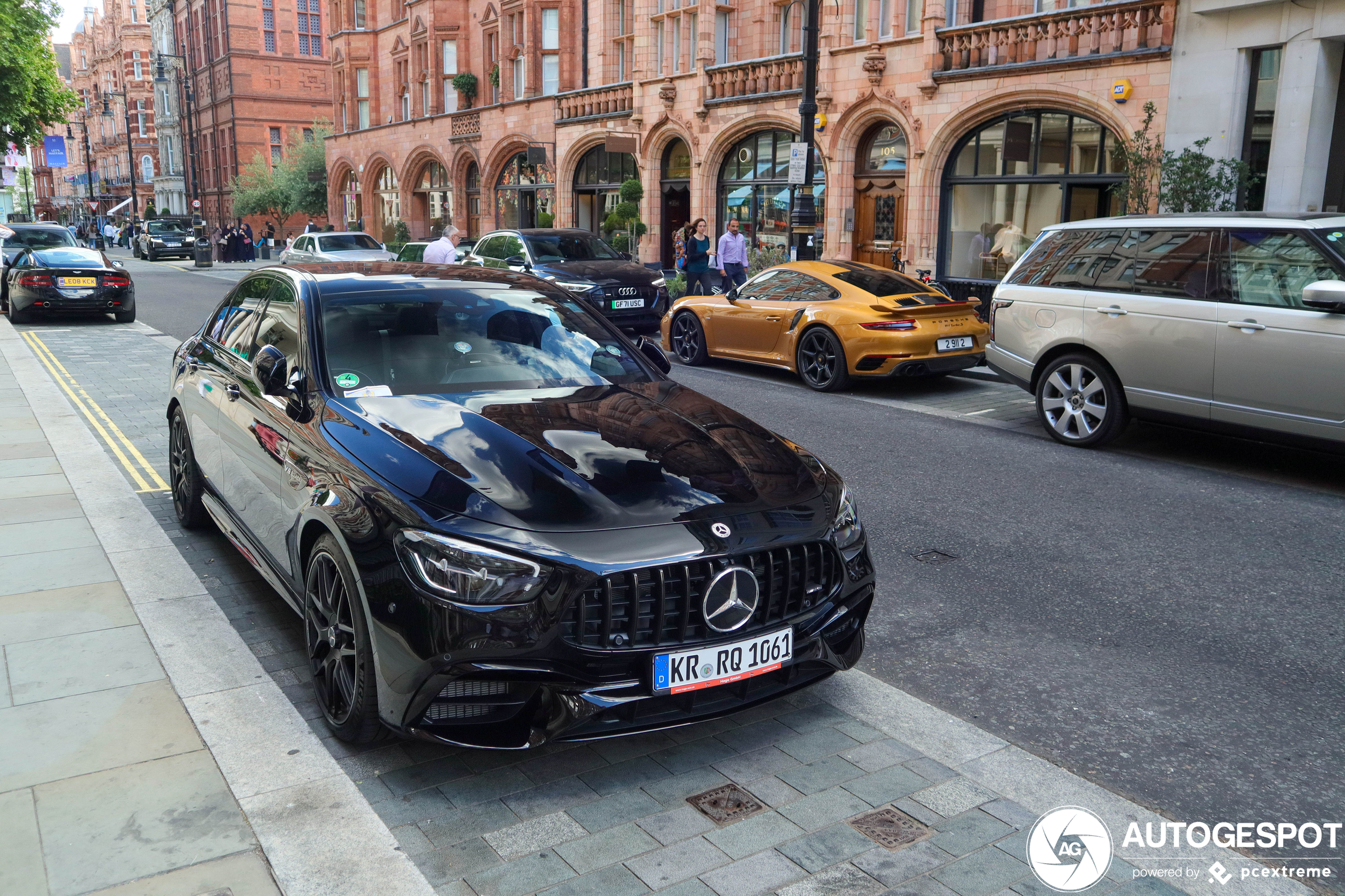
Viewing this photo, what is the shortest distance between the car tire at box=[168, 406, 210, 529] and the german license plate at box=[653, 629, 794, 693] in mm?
3511

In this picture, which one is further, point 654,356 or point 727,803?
point 654,356

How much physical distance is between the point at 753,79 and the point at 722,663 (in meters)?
22.9

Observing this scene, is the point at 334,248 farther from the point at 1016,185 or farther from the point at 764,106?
the point at 1016,185

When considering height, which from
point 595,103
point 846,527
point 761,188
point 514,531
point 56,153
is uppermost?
point 56,153

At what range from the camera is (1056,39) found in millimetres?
18172

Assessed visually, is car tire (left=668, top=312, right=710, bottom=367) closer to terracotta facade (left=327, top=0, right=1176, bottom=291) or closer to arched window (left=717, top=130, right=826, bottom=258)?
terracotta facade (left=327, top=0, right=1176, bottom=291)

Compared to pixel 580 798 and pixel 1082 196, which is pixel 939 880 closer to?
pixel 580 798

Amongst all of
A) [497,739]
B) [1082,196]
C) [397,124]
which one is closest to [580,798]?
[497,739]

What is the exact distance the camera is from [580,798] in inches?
132

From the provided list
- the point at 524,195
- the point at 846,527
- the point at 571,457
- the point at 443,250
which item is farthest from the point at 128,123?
the point at 846,527

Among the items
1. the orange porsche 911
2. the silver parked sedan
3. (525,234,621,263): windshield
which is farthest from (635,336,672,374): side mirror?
the silver parked sedan

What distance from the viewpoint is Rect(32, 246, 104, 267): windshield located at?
61.0ft

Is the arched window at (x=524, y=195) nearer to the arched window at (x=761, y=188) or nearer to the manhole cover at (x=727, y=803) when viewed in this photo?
the arched window at (x=761, y=188)

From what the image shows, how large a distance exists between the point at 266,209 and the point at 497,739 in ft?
194
